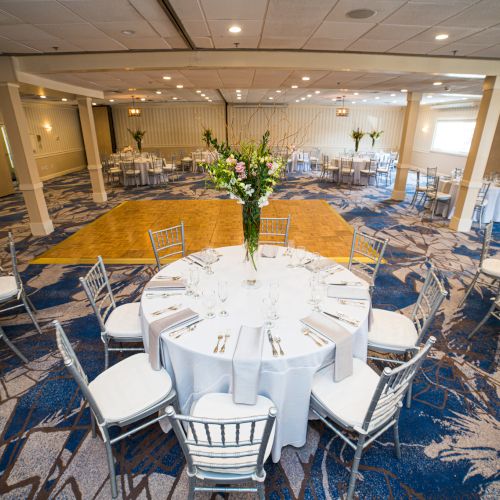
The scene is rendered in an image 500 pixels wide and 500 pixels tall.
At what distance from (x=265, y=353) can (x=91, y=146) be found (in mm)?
8881

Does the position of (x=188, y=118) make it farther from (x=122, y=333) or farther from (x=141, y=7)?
(x=122, y=333)

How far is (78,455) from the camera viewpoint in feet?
6.95

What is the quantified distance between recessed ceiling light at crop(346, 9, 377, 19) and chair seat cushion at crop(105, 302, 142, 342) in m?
3.71

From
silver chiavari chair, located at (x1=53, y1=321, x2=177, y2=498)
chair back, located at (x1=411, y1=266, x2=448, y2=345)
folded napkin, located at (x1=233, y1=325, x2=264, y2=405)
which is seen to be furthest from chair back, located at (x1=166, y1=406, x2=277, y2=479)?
chair back, located at (x1=411, y1=266, x2=448, y2=345)

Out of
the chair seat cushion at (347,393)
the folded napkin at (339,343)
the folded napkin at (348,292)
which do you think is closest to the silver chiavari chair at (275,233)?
the folded napkin at (348,292)

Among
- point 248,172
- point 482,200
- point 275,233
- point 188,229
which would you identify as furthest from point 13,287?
point 482,200

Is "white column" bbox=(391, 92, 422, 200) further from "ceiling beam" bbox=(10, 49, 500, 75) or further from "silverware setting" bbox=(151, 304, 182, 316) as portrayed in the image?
"silverware setting" bbox=(151, 304, 182, 316)

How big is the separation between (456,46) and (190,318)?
5.49 m

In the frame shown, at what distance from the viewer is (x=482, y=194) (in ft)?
23.1

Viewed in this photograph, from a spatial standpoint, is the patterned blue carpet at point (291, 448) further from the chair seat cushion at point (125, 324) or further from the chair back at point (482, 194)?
the chair back at point (482, 194)

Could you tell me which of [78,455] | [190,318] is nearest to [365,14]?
[190,318]

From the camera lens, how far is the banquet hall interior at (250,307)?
6.22 ft

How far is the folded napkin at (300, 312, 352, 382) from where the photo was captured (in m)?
1.94

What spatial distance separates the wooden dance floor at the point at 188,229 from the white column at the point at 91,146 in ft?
3.09
